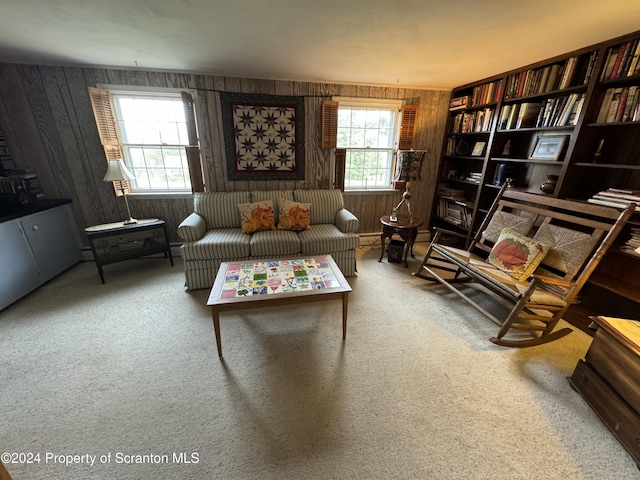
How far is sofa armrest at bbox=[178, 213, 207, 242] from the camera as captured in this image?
2.52 metres

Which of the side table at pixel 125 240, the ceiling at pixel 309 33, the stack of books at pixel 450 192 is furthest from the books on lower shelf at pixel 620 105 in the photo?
the side table at pixel 125 240

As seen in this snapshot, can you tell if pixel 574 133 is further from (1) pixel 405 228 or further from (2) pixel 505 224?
(1) pixel 405 228

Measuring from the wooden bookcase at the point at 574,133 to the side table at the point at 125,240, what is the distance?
391cm

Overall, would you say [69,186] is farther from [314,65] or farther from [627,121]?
[627,121]

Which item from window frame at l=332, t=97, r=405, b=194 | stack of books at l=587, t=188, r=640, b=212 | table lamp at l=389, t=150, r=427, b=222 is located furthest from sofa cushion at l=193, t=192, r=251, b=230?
stack of books at l=587, t=188, r=640, b=212

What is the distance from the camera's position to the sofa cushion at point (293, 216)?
297cm

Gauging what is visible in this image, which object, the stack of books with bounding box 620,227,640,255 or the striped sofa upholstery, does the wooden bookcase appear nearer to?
the stack of books with bounding box 620,227,640,255

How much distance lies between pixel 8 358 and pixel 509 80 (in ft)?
16.3

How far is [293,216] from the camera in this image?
299 cm

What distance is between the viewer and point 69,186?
9.68ft

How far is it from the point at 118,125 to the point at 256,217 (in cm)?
203

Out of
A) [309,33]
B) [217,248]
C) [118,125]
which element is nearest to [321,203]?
[217,248]

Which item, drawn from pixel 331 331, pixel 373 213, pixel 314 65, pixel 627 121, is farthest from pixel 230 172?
pixel 627 121

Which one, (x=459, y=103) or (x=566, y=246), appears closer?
(x=566, y=246)
